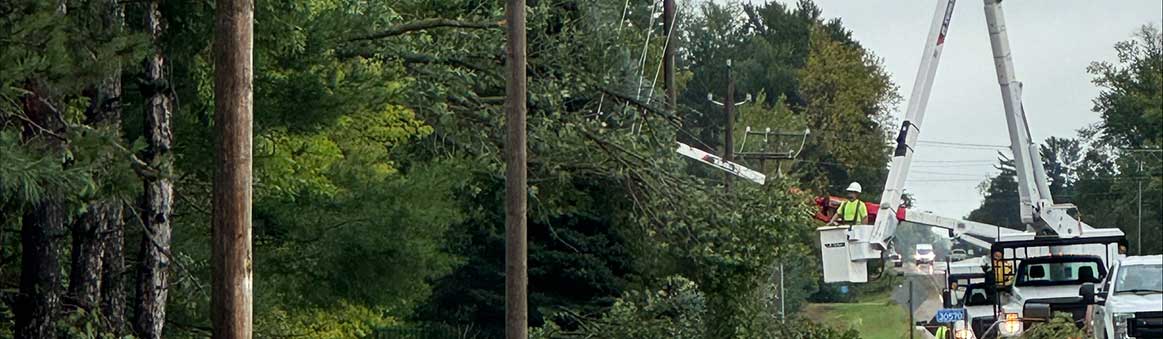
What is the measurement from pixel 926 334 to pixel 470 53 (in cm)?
1512

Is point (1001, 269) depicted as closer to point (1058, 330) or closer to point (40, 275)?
point (1058, 330)

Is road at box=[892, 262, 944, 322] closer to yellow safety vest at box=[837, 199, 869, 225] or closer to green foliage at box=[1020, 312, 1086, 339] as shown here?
yellow safety vest at box=[837, 199, 869, 225]

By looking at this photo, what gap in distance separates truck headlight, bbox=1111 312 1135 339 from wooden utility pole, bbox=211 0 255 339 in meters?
9.77

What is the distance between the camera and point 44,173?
44.7 feet

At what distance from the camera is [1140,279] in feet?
67.9

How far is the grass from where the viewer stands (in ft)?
173

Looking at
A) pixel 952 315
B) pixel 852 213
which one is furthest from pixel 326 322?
pixel 952 315

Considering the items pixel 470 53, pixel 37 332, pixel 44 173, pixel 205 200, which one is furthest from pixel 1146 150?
pixel 44 173

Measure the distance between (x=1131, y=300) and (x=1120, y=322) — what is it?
434 mm

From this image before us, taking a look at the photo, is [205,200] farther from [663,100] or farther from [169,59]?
[663,100]

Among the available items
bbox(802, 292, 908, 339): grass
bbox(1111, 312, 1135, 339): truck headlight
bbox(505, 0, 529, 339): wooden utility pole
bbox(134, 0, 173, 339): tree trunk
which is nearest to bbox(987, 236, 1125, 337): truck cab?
bbox(1111, 312, 1135, 339): truck headlight

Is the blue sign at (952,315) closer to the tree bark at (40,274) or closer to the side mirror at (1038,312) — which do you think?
the side mirror at (1038,312)

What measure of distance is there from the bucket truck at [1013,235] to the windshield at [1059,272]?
0.01 m

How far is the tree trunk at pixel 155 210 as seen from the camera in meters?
18.8
